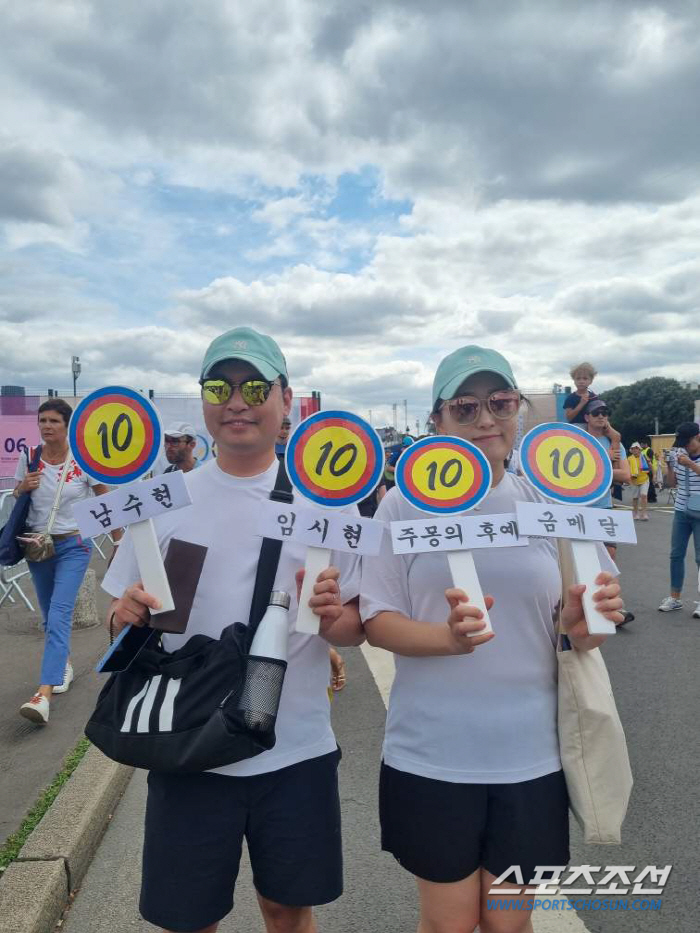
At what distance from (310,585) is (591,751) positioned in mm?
831

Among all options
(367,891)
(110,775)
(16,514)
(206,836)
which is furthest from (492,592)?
(16,514)

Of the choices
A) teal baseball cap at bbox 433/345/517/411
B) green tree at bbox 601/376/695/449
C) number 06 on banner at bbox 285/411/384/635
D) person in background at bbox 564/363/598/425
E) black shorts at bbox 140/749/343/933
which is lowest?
black shorts at bbox 140/749/343/933

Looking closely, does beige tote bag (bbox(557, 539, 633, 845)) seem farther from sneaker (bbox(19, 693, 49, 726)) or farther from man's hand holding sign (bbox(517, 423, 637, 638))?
sneaker (bbox(19, 693, 49, 726))

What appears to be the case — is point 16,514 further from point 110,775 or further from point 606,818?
point 606,818

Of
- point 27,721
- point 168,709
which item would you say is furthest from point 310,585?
point 27,721

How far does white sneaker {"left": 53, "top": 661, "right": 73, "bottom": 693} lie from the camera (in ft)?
16.2

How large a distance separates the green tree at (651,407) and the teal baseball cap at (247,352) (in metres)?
62.1

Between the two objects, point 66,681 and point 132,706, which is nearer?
point 132,706

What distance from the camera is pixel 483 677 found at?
1.81m

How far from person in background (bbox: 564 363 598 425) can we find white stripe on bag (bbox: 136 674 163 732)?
5.18m

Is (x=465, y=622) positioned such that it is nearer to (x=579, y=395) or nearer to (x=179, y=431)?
(x=179, y=431)

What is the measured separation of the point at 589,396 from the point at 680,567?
7.53 feet

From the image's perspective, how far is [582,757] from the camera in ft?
5.87

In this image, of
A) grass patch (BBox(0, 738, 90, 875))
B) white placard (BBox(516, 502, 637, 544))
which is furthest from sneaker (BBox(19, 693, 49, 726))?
white placard (BBox(516, 502, 637, 544))
